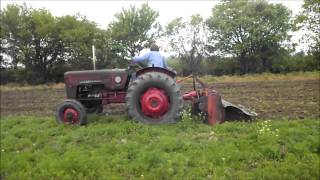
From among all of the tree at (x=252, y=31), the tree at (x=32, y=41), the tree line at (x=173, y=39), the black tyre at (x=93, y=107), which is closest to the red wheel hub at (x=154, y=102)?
the black tyre at (x=93, y=107)

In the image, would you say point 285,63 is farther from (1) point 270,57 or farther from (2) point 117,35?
(2) point 117,35

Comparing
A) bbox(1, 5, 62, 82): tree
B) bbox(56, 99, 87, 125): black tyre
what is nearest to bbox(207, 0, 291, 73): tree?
bbox(1, 5, 62, 82): tree

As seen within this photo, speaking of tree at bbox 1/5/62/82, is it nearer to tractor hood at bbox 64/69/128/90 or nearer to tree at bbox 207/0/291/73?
tree at bbox 207/0/291/73

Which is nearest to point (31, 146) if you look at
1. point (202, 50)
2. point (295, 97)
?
point (295, 97)

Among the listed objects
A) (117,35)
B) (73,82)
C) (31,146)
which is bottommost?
(31,146)

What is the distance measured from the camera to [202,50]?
28859mm

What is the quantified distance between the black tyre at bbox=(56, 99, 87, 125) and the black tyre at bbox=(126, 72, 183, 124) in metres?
0.98

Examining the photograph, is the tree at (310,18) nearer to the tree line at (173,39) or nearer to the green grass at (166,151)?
the tree line at (173,39)

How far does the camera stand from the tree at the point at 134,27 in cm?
2667

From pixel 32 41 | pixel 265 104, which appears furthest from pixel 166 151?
pixel 32 41

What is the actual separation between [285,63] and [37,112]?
20.1 m

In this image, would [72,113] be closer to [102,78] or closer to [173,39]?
[102,78]

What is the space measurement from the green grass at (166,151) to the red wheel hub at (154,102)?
1.43 ft

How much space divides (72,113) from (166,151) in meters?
2.70
